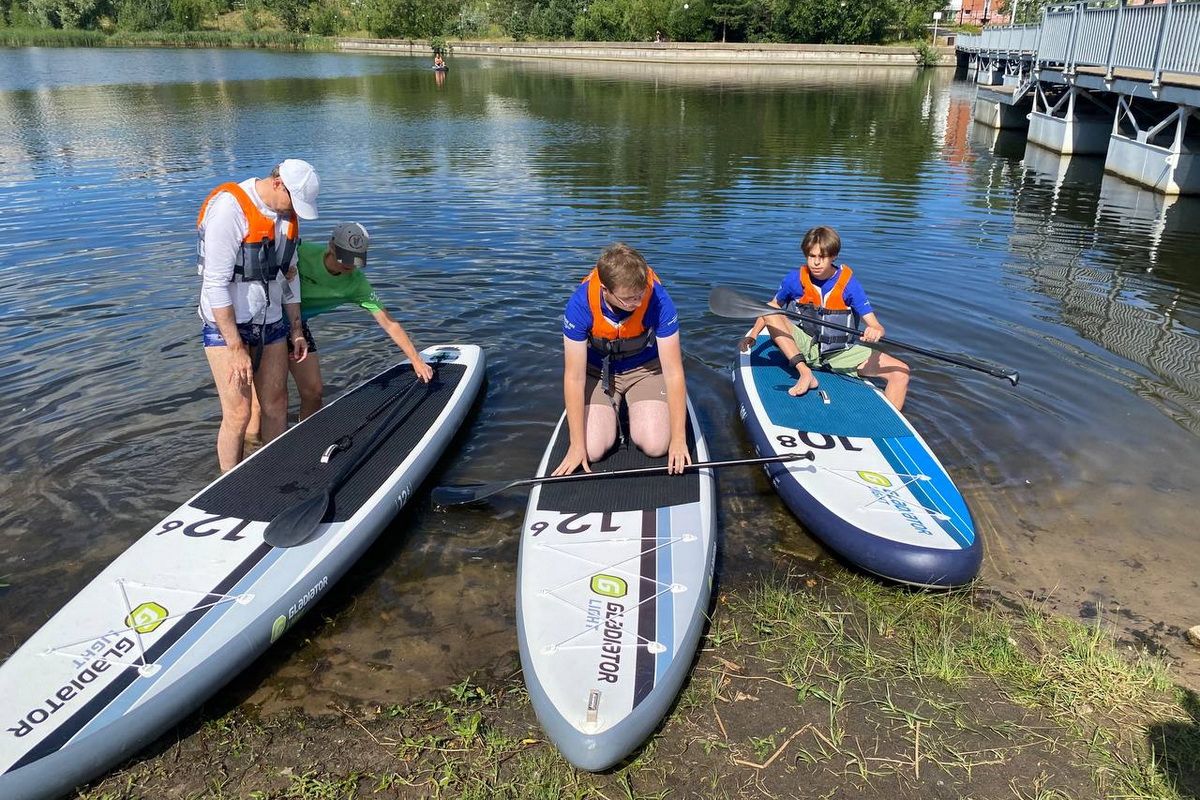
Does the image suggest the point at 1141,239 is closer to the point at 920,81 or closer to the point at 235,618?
the point at 235,618

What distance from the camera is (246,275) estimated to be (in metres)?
4.75

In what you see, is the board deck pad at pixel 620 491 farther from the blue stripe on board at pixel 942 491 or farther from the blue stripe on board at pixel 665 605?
the blue stripe on board at pixel 942 491

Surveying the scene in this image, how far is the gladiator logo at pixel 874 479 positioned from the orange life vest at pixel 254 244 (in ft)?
13.3

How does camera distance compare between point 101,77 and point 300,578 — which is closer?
point 300,578

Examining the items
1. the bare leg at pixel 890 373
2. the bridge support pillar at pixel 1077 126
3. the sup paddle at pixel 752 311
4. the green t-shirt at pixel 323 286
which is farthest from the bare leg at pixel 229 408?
the bridge support pillar at pixel 1077 126

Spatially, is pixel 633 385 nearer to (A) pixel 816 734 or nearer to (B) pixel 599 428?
(B) pixel 599 428

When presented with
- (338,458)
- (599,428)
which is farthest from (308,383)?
(599,428)

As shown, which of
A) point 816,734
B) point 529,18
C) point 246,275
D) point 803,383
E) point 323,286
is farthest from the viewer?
point 529,18

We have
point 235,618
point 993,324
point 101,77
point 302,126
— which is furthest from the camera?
point 101,77

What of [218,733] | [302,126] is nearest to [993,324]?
[218,733]

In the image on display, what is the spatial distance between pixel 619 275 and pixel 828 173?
15153mm

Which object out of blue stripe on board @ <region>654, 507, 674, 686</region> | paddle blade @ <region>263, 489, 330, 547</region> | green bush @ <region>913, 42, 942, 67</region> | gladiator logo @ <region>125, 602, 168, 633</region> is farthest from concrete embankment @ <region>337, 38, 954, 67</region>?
gladiator logo @ <region>125, 602, 168, 633</region>

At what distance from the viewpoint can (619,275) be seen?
14.1 ft

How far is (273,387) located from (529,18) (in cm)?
8196
